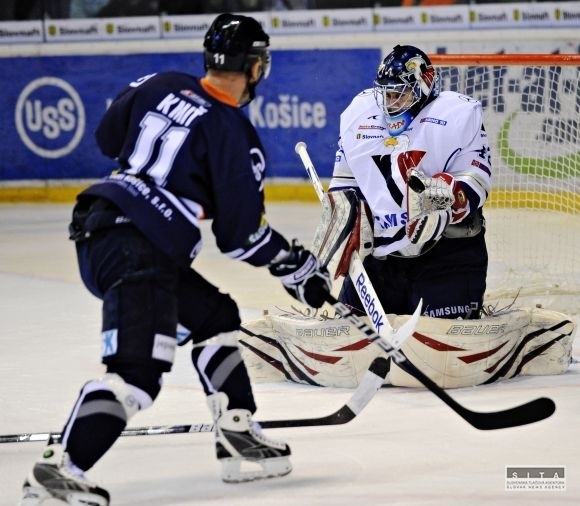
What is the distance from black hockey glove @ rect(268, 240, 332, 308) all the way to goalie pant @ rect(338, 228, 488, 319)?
1094 millimetres

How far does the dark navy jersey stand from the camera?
288 centimetres

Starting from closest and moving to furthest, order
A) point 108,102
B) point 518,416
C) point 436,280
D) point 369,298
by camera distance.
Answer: point 518,416 → point 369,298 → point 436,280 → point 108,102

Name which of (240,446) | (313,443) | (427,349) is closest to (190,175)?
(240,446)

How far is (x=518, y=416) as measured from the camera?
325 cm

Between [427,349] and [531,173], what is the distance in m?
1.88

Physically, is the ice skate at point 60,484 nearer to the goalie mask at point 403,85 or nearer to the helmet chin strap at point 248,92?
the helmet chin strap at point 248,92

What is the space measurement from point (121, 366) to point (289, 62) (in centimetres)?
522

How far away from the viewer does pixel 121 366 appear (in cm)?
289

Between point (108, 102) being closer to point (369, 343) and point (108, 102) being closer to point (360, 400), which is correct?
point (369, 343)

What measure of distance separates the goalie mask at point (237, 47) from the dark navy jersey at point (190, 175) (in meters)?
0.07

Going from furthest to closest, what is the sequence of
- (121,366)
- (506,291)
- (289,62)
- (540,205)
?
(289,62), (540,205), (506,291), (121,366)

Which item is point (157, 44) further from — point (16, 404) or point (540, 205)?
point (16, 404)

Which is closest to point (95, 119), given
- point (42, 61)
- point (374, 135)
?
point (42, 61)

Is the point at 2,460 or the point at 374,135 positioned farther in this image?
the point at 374,135
